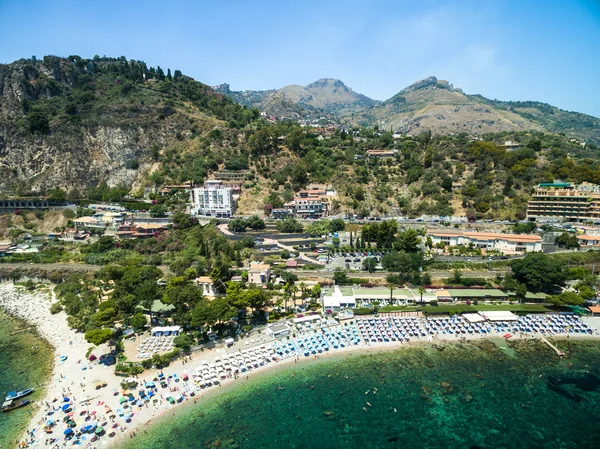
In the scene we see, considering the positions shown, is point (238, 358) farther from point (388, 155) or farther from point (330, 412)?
point (388, 155)

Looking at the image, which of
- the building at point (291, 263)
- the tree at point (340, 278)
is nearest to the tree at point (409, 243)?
the tree at point (340, 278)

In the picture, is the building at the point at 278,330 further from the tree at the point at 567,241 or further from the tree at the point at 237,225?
the tree at the point at 567,241

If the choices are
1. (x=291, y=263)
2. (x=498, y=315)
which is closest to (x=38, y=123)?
(x=291, y=263)

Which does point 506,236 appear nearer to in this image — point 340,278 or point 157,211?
point 340,278

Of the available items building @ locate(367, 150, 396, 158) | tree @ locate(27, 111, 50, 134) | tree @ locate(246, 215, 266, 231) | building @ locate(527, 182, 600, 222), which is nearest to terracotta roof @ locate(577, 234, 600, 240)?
building @ locate(527, 182, 600, 222)

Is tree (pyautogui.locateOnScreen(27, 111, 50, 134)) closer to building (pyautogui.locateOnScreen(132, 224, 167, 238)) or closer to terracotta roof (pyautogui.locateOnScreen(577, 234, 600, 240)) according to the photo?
building (pyautogui.locateOnScreen(132, 224, 167, 238))

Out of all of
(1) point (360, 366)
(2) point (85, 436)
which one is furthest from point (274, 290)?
(2) point (85, 436)
